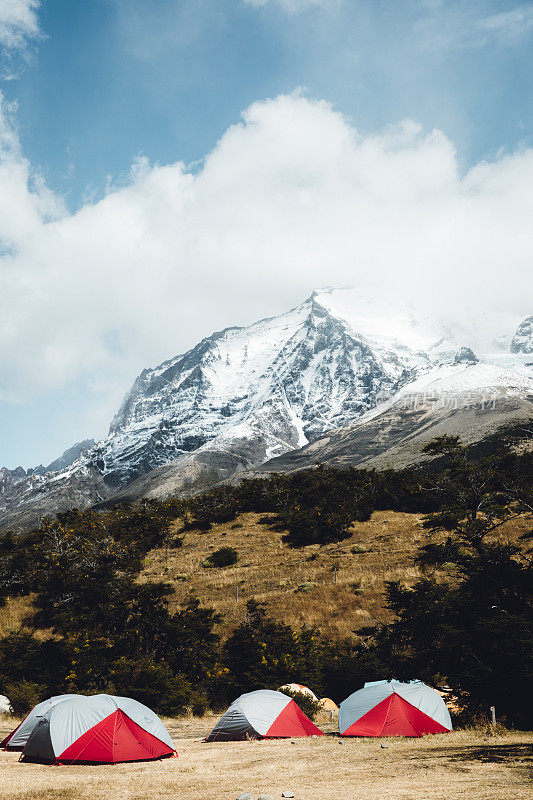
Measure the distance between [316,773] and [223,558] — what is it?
35.8 meters

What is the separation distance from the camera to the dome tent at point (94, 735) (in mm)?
14312

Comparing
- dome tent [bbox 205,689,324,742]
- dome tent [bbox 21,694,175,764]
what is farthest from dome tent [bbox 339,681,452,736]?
dome tent [bbox 21,694,175,764]

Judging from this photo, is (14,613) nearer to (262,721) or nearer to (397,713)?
(262,721)

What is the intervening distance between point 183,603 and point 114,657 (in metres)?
11.3

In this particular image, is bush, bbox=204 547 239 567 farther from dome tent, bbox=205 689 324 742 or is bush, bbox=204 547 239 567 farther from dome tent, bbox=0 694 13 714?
dome tent, bbox=205 689 324 742

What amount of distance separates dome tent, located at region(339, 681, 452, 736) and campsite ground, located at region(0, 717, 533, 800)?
3.56 feet

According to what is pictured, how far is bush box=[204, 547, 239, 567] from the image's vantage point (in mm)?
46219

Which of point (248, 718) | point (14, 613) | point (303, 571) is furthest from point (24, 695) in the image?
point (303, 571)

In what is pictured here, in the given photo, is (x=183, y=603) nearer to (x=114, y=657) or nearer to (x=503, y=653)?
(x=114, y=657)

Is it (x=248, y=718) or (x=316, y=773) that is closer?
(x=316, y=773)

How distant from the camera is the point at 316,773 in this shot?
11727mm

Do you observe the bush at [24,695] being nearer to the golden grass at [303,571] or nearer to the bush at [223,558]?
the golden grass at [303,571]

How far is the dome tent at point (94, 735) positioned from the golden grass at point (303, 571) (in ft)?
63.9

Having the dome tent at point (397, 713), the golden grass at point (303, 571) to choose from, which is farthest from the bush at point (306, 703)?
the golden grass at point (303, 571)
